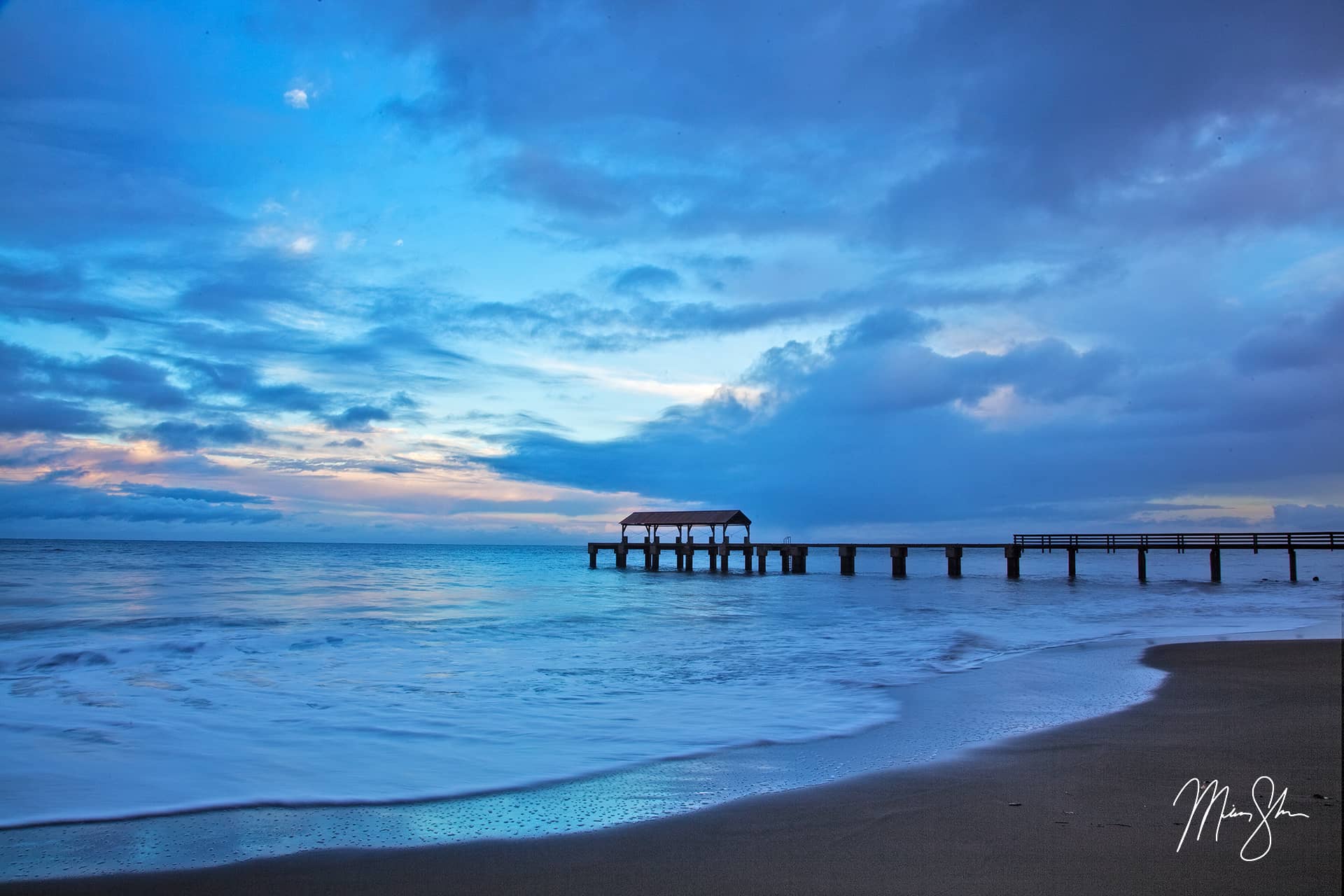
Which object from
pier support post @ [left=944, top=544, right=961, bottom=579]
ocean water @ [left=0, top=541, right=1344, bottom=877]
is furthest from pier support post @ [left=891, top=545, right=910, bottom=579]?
ocean water @ [left=0, top=541, right=1344, bottom=877]

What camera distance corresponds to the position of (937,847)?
155 inches

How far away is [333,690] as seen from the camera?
1014 cm

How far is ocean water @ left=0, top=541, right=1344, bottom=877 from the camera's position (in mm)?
5039

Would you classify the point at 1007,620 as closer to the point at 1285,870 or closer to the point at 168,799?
the point at 1285,870

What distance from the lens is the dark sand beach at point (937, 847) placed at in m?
3.55

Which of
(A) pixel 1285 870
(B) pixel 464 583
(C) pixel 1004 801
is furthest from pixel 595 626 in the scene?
(B) pixel 464 583
